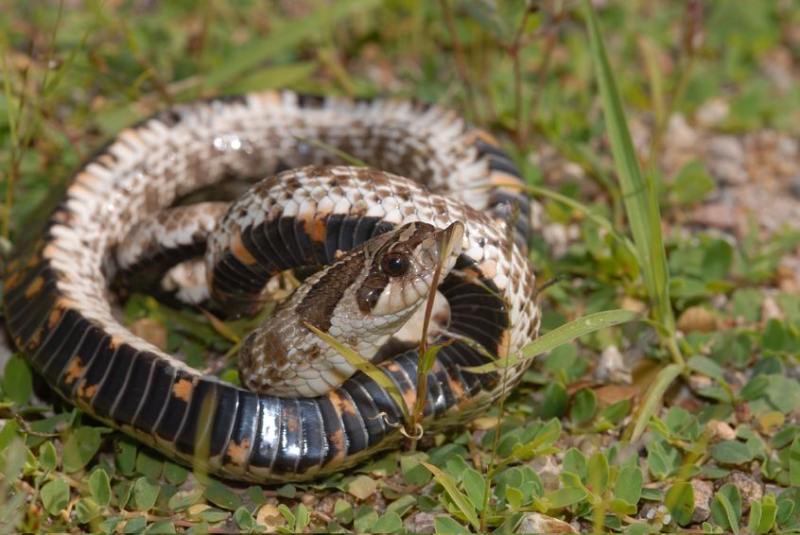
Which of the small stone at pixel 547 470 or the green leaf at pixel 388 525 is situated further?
the small stone at pixel 547 470

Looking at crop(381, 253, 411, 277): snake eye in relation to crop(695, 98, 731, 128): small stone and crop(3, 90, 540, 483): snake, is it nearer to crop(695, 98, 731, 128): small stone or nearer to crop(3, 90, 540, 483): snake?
crop(3, 90, 540, 483): snake

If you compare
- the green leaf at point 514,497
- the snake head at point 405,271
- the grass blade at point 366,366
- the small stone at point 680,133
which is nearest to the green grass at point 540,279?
the green leaf at point 514,497

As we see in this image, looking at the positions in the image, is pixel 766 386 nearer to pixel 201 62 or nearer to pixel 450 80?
pixel 450 80

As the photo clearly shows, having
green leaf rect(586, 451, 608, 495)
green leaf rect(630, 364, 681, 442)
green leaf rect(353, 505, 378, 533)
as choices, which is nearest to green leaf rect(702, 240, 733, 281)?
green leaf rect(630, 364, 681, 442)

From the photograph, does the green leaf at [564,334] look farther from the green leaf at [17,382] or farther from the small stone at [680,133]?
the small stone at [680,133]

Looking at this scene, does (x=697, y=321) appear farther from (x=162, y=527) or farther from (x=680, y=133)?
(x=162, y=527)

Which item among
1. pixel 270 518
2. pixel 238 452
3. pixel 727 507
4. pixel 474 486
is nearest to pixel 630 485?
pixel 727 507
